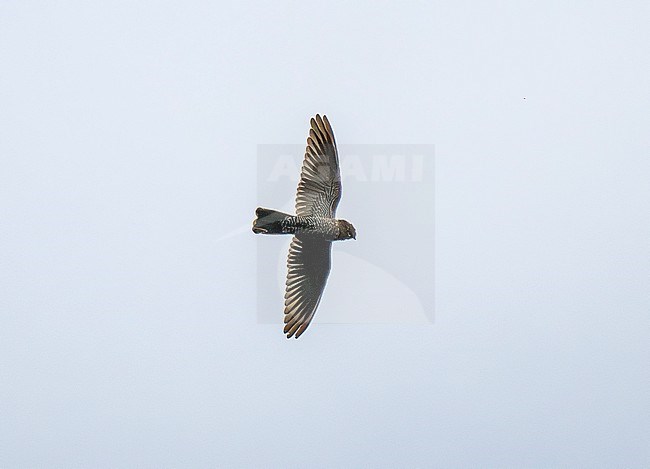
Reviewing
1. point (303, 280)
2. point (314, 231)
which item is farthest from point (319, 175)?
point (303, 280)

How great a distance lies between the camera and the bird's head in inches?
358

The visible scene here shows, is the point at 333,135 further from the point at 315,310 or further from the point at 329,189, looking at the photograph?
the point at 315,310

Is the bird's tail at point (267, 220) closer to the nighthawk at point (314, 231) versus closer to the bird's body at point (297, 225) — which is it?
the bird's body at point (297, 225)

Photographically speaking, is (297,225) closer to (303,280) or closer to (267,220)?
(267,220)

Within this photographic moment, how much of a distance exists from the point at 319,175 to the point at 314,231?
47cm

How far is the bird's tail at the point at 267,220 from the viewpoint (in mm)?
8789

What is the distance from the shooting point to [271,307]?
10.1 metres

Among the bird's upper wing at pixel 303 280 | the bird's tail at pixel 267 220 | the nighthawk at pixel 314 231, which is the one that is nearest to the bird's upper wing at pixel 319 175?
the nighthawk at pixel 314 231

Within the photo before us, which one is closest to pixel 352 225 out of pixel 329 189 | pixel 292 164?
pixel 329 189

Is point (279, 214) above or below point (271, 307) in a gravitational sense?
above

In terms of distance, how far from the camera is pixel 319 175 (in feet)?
30.4

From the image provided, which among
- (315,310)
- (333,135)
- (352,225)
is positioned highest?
(333,135)

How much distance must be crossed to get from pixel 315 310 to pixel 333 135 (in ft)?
4.63

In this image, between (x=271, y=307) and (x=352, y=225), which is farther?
(x=271, y=307)
